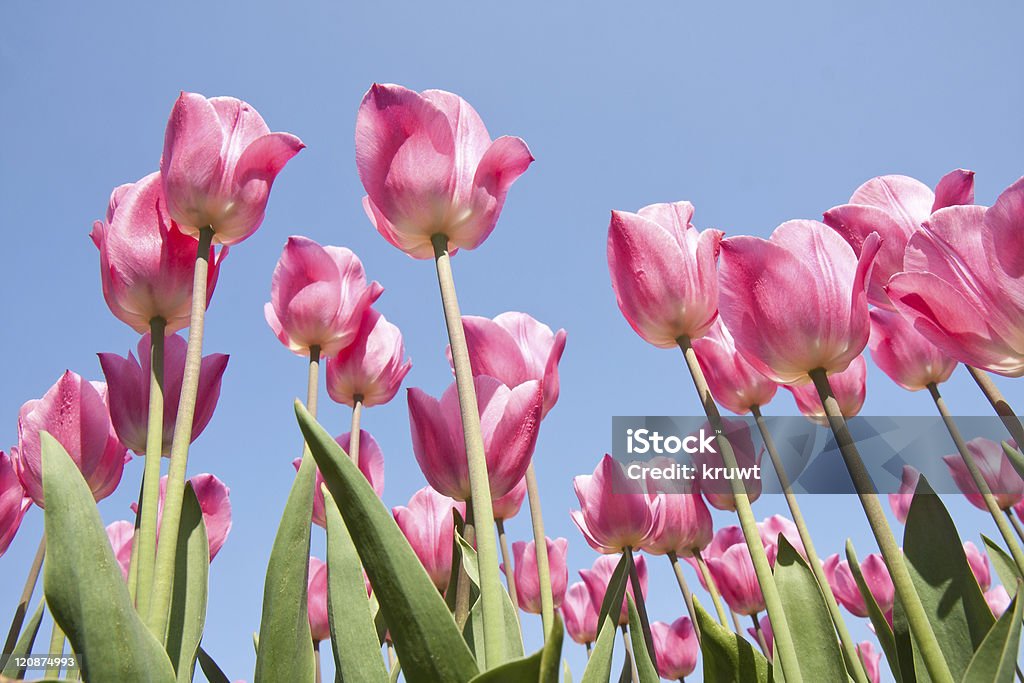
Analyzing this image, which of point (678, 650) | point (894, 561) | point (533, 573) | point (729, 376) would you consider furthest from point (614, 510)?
point (678, 650)

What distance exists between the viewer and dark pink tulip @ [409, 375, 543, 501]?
911mm

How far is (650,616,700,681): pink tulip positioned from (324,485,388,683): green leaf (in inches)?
76.7

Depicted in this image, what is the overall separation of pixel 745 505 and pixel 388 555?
41 cm

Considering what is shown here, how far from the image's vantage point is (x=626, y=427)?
132 centimetres

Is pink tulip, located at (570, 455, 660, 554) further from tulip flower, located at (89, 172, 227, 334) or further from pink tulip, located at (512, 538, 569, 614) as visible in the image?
tulip flower, located at (89, 172, 227, 334)

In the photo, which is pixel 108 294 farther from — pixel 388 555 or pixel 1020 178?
pixel 1020 178

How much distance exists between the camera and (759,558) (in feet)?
2.35

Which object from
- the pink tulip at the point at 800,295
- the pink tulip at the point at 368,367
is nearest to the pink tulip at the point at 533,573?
the pink tulip at the point at 368,367

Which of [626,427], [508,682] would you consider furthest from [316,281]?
[508,682]

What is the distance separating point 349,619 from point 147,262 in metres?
0.63

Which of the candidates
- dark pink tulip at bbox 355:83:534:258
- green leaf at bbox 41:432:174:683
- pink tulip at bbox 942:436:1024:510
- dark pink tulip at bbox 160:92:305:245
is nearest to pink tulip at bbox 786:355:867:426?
pink tulip at bbox 942:436:1024:510

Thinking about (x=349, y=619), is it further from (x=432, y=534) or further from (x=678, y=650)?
(x=678, y=650)

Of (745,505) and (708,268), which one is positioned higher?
(708,268)

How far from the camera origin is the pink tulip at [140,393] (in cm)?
107
